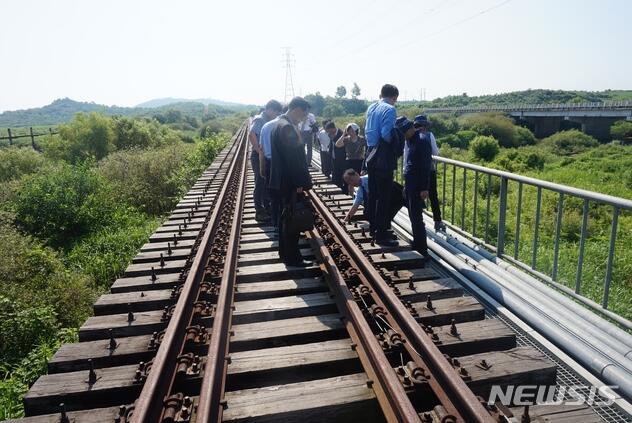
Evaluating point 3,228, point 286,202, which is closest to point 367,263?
point 286,202

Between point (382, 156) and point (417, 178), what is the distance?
1.60 feet

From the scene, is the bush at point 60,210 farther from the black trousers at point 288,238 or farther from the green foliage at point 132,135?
the green foliage at point 132,135

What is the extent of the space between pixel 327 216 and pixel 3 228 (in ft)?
23.4

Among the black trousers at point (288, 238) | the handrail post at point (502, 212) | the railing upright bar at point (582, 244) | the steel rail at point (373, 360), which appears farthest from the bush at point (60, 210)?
the railing upright bar at point (582, 244)

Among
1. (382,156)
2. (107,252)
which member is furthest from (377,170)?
(107,252)

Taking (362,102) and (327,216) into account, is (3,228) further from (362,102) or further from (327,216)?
(362,102)

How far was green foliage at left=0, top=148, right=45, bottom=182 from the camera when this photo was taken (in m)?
21.7

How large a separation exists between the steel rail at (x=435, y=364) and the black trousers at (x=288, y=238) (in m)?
0.96

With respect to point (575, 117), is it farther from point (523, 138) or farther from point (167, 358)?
point (167, 358)

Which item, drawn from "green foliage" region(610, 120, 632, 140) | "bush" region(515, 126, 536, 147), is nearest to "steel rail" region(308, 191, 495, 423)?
"green foliage" region(610, 120, 632, 140)

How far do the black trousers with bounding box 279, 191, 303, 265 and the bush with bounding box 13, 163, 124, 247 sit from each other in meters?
8.59

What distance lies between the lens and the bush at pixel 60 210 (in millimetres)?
11852

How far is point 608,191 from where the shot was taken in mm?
16422

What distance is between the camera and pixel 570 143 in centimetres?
5344
